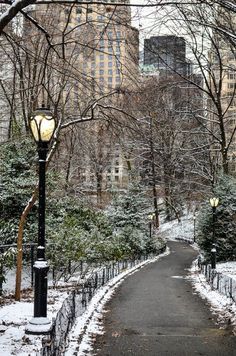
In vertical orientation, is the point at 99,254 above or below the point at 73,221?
below

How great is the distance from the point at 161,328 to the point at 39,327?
Answer: 3.57m

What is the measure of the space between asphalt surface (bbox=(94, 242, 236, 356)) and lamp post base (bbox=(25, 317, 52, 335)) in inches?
45.9

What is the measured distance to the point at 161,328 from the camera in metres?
9.76

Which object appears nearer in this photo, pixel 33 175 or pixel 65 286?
pixel 65 286

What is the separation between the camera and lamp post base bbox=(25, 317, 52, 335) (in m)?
7.00

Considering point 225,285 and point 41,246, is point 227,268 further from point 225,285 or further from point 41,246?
point 41,246

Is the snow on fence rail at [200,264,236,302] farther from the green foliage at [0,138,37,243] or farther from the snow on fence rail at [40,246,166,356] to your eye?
the green foliage at [0,138,37,243]

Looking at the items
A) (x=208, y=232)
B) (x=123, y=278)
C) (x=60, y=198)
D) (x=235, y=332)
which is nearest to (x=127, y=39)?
(x=235, y=332)

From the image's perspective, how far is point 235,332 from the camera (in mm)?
9375

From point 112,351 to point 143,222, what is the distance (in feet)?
91.2

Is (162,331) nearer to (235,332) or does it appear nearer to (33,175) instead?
(235,332)

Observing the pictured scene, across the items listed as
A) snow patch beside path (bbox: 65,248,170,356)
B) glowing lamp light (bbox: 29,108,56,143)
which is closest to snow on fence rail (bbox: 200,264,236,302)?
snow patch beside path (bbox: 65,248,170,356)

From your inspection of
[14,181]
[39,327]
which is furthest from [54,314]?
[14,181]

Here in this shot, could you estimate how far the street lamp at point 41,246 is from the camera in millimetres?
7180
